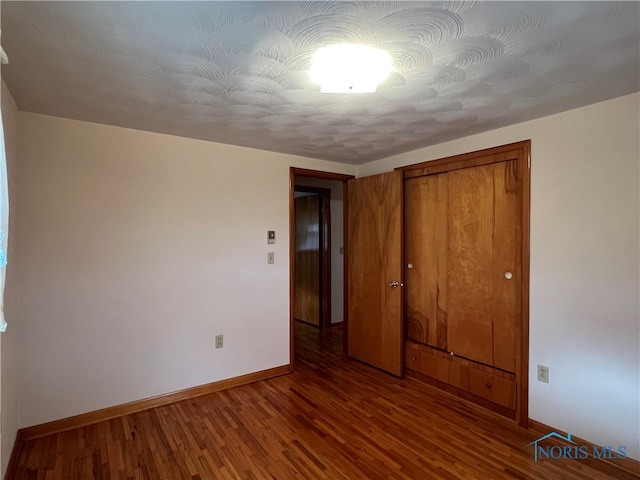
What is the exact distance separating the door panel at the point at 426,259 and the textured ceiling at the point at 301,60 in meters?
0.74

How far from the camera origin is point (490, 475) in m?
1.82

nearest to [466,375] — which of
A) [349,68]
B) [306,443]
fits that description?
[306,443]

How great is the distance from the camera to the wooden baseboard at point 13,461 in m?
1.80

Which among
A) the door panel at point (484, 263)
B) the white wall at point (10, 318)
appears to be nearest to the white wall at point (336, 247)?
the door panel at point (484, 263)

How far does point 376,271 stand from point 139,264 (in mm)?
2139

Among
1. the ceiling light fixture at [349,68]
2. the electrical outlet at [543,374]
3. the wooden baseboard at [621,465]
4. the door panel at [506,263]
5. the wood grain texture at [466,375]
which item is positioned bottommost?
the wooden baseboard at [621,465]

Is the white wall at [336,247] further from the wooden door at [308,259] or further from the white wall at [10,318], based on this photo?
the white wall at [10,318]

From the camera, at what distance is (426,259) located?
3.04 m

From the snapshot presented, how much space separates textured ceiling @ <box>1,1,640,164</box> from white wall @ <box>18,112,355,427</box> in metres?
0.35

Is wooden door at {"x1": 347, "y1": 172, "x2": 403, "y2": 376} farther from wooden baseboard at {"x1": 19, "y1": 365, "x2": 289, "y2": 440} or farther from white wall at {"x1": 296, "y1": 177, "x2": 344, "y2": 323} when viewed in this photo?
white wall at {"x1": 296, "y1": 177, "x2": 344, "y2": 323}

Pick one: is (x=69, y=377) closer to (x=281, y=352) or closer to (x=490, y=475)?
(x=281, y=352)

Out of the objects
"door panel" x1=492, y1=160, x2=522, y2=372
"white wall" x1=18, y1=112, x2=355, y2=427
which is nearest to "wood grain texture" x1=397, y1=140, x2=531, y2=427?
"door panel" x1=492, y1=160, x2=522, y2=372

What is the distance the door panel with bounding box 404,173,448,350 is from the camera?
2.90 m

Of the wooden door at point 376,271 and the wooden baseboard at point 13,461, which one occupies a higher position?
the wooden door at point 376,271
